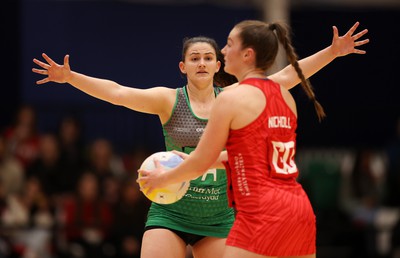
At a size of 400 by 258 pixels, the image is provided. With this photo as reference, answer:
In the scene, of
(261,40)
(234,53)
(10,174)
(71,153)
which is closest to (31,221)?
(10,174)

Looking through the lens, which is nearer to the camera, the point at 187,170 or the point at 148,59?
the point at 187,170

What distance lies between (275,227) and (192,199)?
5.13 ft

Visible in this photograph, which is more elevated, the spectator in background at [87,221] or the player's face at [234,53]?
the player's face at [234,53]

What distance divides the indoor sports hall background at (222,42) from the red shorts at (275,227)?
876 centimetres

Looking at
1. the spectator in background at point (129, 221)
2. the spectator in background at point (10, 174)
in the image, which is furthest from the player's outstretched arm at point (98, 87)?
the spectator in background at point (10, 174)

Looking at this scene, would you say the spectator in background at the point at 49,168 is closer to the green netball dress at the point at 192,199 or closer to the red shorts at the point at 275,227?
the green netball dress at the point at 192,199

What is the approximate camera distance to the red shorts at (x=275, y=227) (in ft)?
15.4

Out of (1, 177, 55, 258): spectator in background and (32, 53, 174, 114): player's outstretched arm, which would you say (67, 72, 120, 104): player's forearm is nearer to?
(32, 53, 174, 114): player's outstretched arm

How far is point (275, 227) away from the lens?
4699mm

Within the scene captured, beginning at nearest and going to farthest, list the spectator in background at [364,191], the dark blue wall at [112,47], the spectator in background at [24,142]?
the spectator in background at [24,142], the spectator in background at [364,191], the dark blue wall at [112,47]

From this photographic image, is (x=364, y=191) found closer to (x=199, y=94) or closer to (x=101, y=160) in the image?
(x=101, y=160)

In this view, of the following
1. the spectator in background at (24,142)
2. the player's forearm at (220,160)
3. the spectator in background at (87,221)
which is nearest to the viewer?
the player's forearm at (220,160)

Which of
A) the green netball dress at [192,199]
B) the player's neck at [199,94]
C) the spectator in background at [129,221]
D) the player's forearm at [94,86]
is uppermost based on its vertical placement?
the player's forearm at [94,86]

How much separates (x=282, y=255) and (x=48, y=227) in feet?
24.2
